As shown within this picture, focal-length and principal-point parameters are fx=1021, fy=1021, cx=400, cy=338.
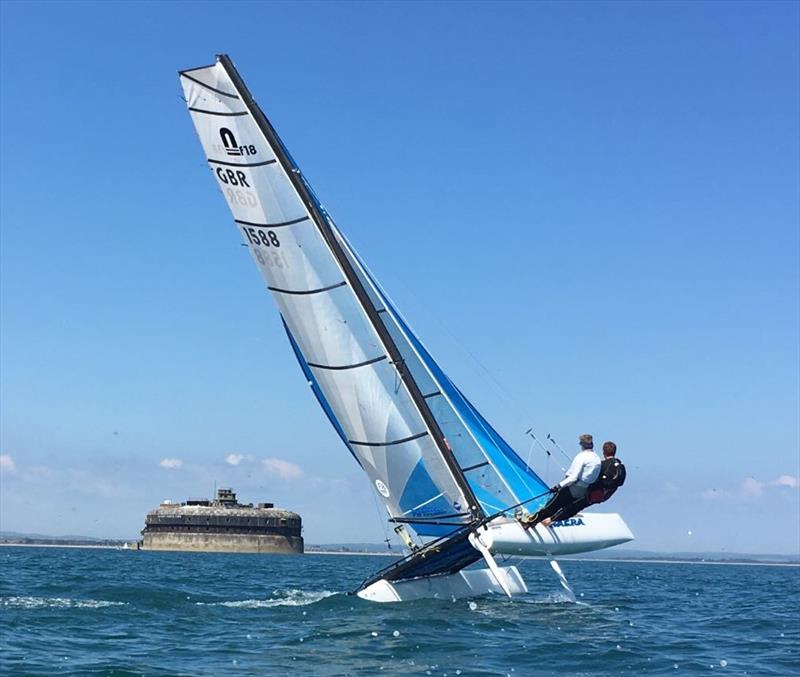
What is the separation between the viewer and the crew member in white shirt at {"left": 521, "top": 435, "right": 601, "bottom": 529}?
20328 millimetres

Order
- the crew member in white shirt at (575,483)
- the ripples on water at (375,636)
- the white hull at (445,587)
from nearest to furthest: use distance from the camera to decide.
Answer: the ripples on water at (375,636) < the crew member in white shirt at (575,483) < the white hull at (445,587)

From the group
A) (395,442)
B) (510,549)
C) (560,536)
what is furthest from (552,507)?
(395,442)

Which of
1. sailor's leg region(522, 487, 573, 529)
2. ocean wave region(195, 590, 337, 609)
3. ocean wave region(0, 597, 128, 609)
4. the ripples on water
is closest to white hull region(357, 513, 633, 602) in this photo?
sailor's leg region(522, 487, 573, 529)

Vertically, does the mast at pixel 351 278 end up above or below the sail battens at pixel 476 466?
above

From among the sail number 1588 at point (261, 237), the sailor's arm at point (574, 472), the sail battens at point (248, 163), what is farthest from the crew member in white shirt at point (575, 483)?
the sail battens at point (248, 163)

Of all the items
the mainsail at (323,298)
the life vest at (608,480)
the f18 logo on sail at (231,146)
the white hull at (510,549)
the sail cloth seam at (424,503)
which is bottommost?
the white hull at (510,549)

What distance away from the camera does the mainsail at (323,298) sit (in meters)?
21.5

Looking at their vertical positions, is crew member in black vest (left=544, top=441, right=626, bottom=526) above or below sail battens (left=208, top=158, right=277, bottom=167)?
below

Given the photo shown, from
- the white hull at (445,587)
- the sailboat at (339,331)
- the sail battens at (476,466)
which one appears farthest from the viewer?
the sail battens at (476,466)

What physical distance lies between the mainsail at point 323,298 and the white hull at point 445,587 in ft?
5.19

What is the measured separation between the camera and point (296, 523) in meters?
118

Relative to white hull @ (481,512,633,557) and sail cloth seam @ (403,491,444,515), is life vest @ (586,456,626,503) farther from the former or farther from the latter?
sail cloth seam @ (403,491,444,515)

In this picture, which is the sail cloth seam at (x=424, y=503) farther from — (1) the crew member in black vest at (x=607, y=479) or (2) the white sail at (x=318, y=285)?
(1) the crew member in black vest at (x=607, y=479)

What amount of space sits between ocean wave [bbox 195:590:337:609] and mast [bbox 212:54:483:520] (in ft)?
16.3
